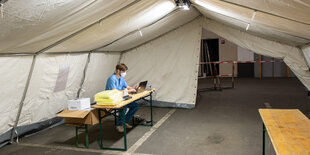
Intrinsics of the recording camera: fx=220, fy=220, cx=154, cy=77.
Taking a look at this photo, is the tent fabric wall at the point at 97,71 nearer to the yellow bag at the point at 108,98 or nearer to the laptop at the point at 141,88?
the laptop at the point at 141,88

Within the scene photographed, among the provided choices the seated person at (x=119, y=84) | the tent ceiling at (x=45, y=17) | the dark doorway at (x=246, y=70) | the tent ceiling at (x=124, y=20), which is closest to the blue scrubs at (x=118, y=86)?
the seated person at (x=119, y=84)

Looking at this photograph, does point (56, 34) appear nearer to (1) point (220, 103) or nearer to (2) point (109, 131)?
(2) point (109, 131)

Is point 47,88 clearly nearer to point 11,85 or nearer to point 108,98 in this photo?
point 11,85

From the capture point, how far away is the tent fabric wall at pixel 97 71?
4953 millimetres

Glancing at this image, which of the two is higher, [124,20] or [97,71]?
[124,20]

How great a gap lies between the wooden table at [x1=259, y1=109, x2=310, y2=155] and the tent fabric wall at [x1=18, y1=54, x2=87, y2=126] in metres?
3.45

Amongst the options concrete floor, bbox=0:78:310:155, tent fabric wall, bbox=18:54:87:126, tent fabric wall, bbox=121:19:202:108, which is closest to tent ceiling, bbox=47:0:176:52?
tent fabric wall, bbox=18:54:87:126

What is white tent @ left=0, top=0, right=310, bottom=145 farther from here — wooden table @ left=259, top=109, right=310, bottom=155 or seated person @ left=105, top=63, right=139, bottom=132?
wooden table @ left=259, top=109, right=310, bottom=155

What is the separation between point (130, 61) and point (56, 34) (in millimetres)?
3261

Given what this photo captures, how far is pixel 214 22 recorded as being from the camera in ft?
18.0

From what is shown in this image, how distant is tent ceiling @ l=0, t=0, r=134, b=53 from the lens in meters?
1.80

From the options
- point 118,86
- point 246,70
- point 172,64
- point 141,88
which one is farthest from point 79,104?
point 246,70

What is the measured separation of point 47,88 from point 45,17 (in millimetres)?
2225

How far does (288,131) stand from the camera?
2.05m
